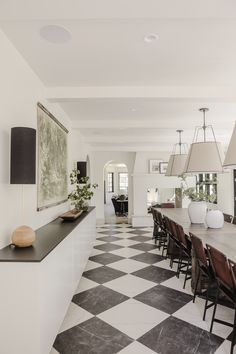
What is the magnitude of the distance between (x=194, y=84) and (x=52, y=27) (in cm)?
199

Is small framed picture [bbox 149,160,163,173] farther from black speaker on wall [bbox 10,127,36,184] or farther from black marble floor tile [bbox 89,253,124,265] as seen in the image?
black speaker on wall [bbox 10,127,36,184]

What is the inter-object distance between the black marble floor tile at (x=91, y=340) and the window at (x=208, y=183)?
305 inches

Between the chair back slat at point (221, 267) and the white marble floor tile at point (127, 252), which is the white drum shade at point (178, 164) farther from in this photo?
the chair back slat at point (221, 267)

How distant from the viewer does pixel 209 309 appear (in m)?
3.02

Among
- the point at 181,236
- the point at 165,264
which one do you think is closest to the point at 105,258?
the point at 165,264

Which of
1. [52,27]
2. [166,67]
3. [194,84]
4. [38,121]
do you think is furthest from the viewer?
[194,84]

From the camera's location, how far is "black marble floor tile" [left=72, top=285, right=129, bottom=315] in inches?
Result: 122

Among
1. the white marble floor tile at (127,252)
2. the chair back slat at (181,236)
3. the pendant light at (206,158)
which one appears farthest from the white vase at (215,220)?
the white marble floor tile at (127,252)

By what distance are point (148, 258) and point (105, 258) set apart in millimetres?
832

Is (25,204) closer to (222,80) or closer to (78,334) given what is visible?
(78,334)

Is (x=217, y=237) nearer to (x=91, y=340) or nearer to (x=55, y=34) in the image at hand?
(x=91, y=340)

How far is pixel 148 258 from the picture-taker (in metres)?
5.12

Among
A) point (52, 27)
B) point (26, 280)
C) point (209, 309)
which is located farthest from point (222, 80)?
point (26, 280)

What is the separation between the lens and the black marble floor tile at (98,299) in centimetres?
310
